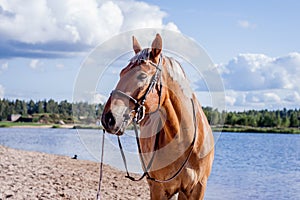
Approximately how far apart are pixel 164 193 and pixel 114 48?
4.38 feet

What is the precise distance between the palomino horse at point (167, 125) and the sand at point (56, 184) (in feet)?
16.3

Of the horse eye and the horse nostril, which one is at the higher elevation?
the horse eye

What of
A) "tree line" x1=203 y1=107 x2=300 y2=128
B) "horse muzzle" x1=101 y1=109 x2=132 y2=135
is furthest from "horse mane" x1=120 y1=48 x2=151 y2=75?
"tree line" x1=203 y1=107 x2=300 y2=128

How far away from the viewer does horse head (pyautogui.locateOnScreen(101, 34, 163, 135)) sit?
358 cm

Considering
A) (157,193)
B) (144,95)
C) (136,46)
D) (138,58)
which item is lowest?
(157,193)

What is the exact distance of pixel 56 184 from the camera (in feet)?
34.8

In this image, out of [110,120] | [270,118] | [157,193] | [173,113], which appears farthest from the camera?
[270,118]

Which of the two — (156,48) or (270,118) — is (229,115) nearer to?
(270,118)

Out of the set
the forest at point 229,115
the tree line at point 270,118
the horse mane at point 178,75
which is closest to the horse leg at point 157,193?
the horse mane at point 178,75

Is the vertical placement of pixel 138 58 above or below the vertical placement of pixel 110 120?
above

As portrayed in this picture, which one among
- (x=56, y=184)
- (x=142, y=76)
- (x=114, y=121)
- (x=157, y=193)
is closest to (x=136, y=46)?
(x=142, y=76)

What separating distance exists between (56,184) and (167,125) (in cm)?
689

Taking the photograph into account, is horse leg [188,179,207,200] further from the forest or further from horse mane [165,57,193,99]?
the forest

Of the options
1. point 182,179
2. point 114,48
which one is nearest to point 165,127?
point 182,179
